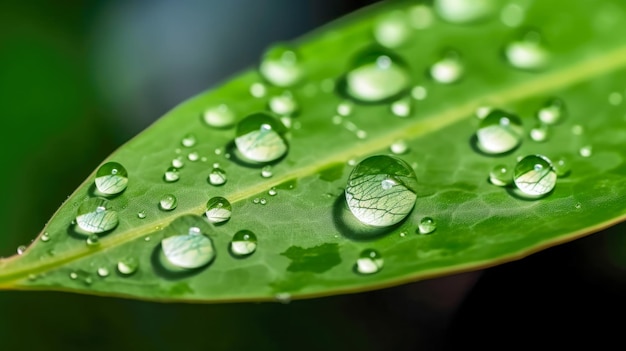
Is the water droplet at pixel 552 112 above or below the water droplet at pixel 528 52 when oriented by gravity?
below

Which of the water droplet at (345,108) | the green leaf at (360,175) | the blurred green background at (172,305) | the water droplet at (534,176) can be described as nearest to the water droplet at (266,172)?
the green leaf at (360,175)

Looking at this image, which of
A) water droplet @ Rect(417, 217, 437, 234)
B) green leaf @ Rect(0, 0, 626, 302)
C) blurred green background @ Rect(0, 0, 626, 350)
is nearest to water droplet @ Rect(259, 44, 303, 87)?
green leaf @ Rect(0, 0, 626, 302)

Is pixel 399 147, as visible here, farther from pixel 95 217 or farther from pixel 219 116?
pixel 95 217

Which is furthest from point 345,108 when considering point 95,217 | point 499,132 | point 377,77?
point 95,217

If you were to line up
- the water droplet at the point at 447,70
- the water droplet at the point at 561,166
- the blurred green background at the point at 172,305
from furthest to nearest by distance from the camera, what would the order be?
1. the blurred green background at the point at 172,305
2. the water droplet at the point at 447,70
3. the water droplet at the point at 561,166

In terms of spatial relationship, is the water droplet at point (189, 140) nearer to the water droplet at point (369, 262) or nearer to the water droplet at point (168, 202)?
the water droplet at point (168, 202)

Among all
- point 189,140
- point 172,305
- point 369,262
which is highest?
point 189,140

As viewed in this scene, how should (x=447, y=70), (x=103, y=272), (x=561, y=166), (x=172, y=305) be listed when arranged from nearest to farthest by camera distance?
1. (x=103, y=272)
2. (x=561, y=166)
3. (x=447, y=70)
4. (x=172, y=305)
